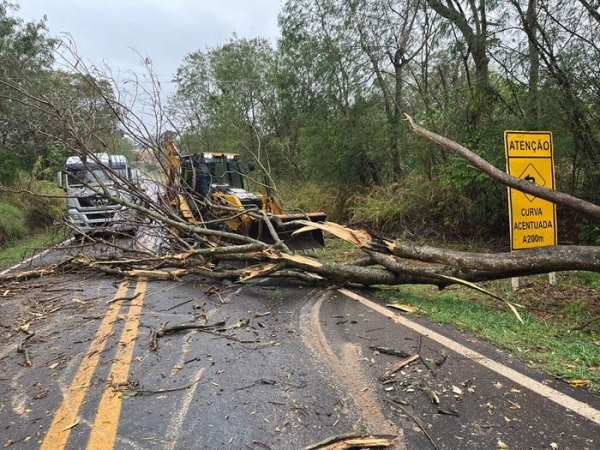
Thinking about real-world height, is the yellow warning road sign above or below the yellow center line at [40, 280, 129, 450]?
above

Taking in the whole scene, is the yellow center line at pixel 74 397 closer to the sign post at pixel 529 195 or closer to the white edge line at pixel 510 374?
the white edge line at pixel 510 374

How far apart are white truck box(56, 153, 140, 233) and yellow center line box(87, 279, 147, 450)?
3.38 m

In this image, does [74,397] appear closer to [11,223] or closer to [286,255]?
[286,255]

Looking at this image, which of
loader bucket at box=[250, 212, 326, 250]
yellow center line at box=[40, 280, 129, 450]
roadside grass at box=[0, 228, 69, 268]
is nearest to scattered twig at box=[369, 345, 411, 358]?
yellow center line at box=[40, 280, 129, 450]

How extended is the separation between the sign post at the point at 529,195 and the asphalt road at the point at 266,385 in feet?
7.06

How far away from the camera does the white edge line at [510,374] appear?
2906 mm

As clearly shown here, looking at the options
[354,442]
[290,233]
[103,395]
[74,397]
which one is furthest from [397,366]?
[290,233]

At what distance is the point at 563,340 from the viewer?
4160 mm

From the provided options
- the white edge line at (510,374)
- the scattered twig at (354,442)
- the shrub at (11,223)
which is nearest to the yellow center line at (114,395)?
the scattered twig at (354,442)

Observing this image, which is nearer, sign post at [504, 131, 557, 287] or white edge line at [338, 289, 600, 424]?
white edge line at [338, 289, 600, 424]

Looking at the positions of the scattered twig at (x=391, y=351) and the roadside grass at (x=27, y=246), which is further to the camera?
the roadside grass at (x=27, y=246)

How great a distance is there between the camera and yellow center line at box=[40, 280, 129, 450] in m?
2.79

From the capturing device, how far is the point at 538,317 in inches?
196

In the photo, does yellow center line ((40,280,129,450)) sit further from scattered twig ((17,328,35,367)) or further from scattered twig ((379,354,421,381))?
scattered twig ((379,354,421,381))
